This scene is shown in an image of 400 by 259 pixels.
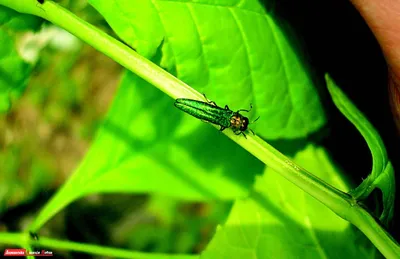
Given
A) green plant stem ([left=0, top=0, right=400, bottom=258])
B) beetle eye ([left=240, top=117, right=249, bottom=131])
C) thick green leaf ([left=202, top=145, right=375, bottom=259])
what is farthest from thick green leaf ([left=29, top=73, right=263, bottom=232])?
green plant stem ([left=0, top=0, right=400, bottom=258])

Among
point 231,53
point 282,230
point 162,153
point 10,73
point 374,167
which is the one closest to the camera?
point 374,167

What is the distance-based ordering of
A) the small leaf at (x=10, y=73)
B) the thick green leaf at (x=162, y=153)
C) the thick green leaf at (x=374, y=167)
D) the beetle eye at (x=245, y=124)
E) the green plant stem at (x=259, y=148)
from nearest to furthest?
1. the green plant stem at (x=259, y=148)
2. the thick green leaf at (x=374, y=167)
3. the beetle eye at (x=245, y=124)
4. the small leaf at (x=10, y=73)
5. the thick green leaf at (x=162, y=153)

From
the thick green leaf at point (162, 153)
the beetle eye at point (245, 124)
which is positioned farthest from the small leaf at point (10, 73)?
the beetle eye at point (245, 124)

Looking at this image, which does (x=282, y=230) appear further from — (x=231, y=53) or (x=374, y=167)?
(x=231, y=53)

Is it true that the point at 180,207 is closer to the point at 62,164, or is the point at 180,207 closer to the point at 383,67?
the point at 62,164

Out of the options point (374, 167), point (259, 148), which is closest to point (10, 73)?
point (259, 148)

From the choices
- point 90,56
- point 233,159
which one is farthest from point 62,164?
point 233,159

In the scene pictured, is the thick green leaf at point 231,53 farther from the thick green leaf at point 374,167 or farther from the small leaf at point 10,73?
the small leaf at point 10,73
